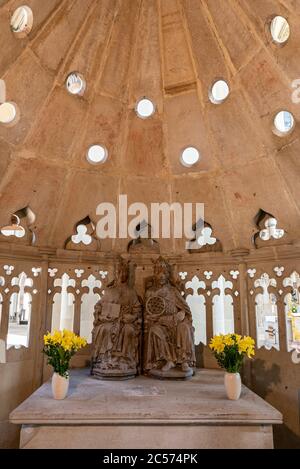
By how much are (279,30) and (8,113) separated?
11.4 ft

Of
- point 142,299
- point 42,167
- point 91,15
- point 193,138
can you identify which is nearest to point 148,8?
point 91,15

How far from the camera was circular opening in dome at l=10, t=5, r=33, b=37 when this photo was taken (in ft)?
13.0

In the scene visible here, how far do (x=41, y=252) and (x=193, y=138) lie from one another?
2.85m

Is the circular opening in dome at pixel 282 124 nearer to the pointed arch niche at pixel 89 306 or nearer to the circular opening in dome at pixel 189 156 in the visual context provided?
the circular opening in dome at pixel 189 156

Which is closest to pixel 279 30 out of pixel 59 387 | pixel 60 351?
pixel 60 351

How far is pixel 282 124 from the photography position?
15.2ft

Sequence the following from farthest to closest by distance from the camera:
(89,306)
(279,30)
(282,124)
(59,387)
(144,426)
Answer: (89,306) < (282,124) < (279,30) < (59,387) < (144,426)

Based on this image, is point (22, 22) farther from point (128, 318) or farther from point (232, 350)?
point (232, 350)

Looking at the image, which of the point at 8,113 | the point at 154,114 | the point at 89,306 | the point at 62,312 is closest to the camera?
the point at 8,113

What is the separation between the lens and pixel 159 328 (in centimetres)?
486

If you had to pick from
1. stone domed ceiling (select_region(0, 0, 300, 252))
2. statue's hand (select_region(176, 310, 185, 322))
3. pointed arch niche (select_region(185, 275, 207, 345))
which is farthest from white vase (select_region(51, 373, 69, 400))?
pointed arch niche (select_region(185, 275, 207, 345))

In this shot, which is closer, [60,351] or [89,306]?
[60,351]

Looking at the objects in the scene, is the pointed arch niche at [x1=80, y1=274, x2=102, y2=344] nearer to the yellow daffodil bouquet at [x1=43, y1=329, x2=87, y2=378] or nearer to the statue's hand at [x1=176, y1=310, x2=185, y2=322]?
the statue's hand at [x1=176, y1=310, x2=185, y2=322]

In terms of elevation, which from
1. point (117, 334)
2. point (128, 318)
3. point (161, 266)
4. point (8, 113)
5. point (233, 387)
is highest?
point (8, 113)
